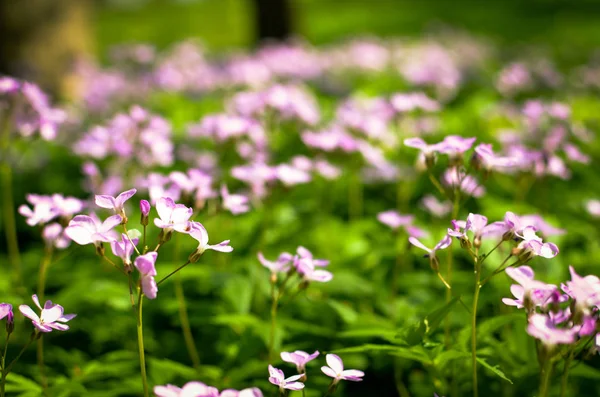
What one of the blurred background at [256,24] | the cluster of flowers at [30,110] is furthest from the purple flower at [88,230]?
the blurred background at [256,24]

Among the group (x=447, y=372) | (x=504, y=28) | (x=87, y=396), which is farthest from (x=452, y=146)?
(x=504, y=28)

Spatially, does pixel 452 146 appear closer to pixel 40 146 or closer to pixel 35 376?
pixel 35 376

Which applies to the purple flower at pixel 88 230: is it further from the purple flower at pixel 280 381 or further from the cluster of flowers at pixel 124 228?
the purple flower at pixel 280 381

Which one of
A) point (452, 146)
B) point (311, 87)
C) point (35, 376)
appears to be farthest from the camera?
point (311, 87)

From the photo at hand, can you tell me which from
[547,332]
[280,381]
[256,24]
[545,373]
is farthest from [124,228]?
[256,24]

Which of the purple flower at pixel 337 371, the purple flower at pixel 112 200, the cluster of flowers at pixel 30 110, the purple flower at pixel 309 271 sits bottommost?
the purple flower at pixel 337 371

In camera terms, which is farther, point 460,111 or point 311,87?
point 311,87

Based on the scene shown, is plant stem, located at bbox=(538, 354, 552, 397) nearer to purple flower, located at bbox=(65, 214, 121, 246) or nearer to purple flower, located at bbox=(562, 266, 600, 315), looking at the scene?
purple flower, located at bbox=(562, 266, 600, 315)

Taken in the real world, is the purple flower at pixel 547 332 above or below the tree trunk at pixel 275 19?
above
